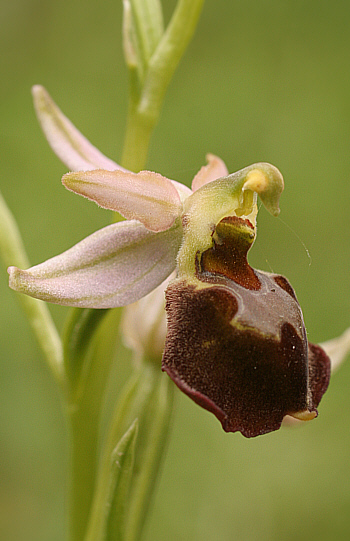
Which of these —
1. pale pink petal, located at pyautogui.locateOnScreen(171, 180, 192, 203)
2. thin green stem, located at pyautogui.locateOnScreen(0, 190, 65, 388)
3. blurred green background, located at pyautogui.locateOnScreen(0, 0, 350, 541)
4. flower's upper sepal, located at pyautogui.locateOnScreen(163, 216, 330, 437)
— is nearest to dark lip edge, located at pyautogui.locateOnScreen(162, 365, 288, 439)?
flower's upper sepal, located at pyautogui.locateOnScreen(163, 216, 330, 437)

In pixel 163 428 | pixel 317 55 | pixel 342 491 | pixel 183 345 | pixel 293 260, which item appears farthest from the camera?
pixel 317 55

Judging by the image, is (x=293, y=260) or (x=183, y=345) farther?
(x=293, y=260)

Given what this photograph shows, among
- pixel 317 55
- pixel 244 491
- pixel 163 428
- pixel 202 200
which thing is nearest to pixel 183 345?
pixel 202 200

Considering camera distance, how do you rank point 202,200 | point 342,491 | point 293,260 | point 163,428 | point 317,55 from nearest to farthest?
point 202,200, point 163,428, point 342,491, point 293,260, point 317,55

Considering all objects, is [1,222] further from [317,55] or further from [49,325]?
[317,55]

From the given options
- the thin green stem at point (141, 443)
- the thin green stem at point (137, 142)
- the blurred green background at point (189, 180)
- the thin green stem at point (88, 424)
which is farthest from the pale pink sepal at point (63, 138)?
the blurred green background at point (189, 180)

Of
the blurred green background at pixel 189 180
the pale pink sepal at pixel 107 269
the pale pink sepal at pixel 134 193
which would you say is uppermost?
the pale pink sepal at pixel 134 193

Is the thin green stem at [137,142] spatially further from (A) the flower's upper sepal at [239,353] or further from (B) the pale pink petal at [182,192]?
(A) the flower's upper sepal at [239,353]
